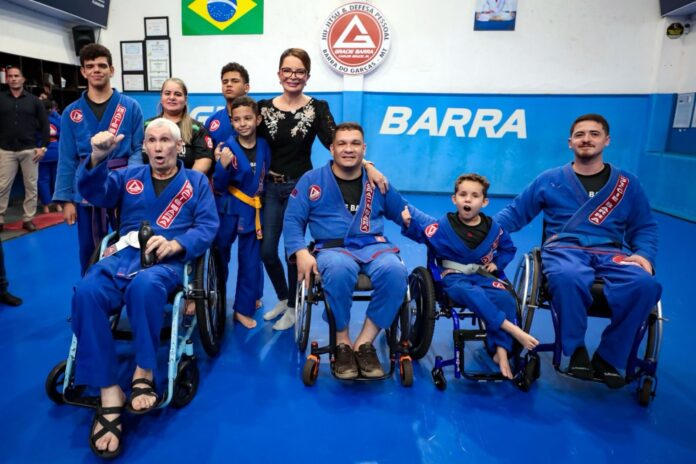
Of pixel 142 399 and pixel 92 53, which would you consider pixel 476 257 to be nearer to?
pixel 142 399

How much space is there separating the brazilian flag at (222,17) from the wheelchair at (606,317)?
6040 mm

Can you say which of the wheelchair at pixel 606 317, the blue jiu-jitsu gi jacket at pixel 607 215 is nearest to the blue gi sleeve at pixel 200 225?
the wheelchair at pixel 606 317

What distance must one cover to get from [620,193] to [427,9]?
518 cm

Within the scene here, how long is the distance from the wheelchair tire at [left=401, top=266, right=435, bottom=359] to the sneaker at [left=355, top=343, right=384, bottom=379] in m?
0.19

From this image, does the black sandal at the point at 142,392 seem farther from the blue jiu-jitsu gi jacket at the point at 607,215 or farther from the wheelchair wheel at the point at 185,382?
the blue jiu-jitsu gi jacket at the point at 607,215

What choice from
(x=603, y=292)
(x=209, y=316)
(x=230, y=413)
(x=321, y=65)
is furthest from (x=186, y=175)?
(x=321, y=65)

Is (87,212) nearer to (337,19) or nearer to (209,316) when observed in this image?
(209,316)

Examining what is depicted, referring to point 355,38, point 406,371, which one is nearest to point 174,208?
point 406,371

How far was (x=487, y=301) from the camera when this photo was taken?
1.97m

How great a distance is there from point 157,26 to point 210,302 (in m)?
6.16

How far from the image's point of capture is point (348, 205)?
2.29m

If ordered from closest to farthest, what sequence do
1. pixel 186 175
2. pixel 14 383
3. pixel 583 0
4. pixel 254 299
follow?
1. pixel 14 383
2. pixel 186 175
3. pixel 254 299
4. pixel 583 0

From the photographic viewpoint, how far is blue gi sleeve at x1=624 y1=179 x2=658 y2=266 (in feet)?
7.16

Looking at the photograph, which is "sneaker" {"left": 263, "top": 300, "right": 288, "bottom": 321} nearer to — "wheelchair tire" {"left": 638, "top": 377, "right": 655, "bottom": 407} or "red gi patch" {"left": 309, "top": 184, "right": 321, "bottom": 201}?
"red gi patch" {"left": 309, "top": 184, "right": 321, "bottom": 201}
